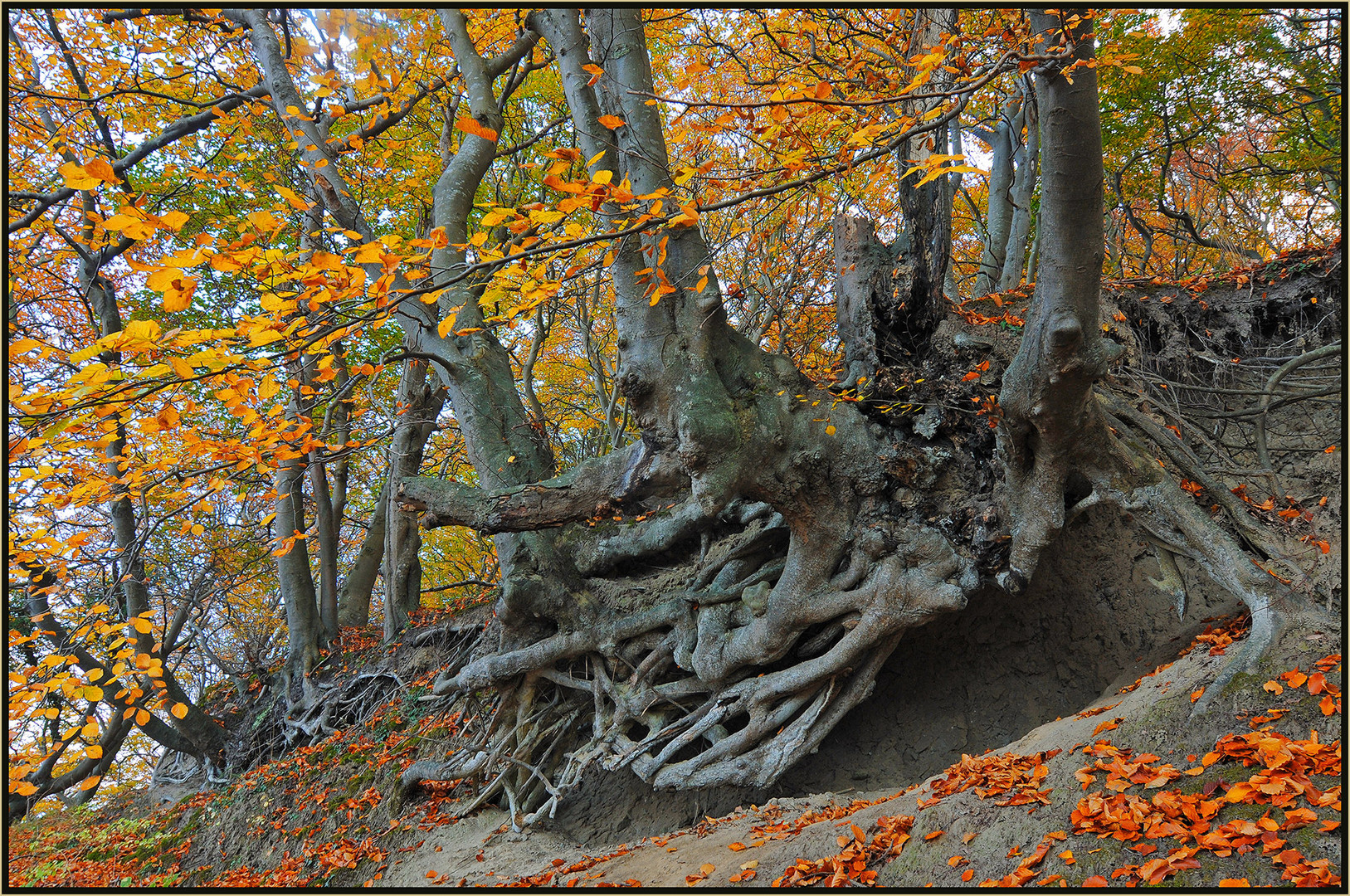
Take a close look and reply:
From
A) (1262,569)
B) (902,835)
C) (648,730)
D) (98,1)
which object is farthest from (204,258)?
(1262,569)

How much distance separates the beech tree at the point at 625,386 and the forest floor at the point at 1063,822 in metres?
0.40

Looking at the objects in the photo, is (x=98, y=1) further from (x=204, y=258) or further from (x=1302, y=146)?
(x=1302, y=146)

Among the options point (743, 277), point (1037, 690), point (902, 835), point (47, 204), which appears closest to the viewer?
point (902, 835)

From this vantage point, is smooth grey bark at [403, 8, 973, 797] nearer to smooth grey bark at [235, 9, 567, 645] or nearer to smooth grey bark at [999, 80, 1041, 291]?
smooth grey bark at [235, 9, 567, 645]

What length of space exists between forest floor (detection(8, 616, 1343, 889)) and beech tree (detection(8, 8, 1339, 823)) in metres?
0.40

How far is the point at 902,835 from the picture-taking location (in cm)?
315

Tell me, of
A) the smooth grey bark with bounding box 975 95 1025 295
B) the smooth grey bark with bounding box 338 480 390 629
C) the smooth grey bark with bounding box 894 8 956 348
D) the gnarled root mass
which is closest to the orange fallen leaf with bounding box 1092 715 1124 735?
the gnarled root mass

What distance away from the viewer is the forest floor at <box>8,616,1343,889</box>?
7.97ft

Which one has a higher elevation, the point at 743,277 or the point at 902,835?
the point at 743,277

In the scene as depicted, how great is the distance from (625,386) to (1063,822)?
3307 millimetres

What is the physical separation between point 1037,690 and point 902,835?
8.59ft

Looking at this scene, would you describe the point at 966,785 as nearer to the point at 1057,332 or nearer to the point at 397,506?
the point at 1057,332

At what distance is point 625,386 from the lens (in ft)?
14.5

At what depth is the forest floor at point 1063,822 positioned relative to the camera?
243 cm
